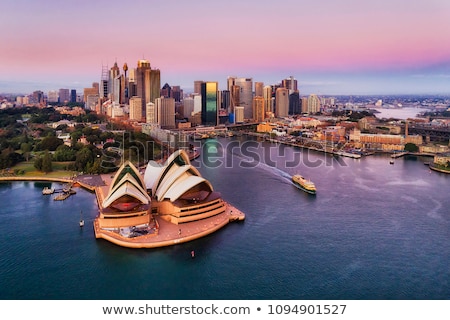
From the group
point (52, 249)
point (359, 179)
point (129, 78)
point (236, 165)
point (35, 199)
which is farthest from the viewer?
point (129, 78)

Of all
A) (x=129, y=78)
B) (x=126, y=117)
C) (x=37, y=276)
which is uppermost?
(x=129, y=78)

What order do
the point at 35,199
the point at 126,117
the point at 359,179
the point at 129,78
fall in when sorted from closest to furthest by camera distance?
the point at 35,199, the point at 359,179, the point at 126,117, the point at 129,78

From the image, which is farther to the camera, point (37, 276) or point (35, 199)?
point (35, 199)

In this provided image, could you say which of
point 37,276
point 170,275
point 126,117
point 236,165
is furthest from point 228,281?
point 126,117

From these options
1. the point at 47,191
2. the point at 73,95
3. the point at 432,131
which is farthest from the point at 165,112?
the point at 73,95

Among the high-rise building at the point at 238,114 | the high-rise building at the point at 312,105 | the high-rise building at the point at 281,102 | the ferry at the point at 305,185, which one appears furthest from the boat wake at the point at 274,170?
the high-rise building at the point at 312,105

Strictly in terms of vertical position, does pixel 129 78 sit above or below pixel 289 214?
above

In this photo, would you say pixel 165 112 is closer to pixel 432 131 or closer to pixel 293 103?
pixel 293 103

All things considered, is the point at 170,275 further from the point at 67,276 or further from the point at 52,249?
the point at 52,249
